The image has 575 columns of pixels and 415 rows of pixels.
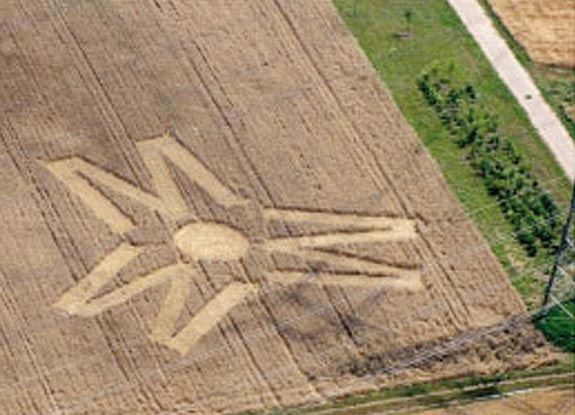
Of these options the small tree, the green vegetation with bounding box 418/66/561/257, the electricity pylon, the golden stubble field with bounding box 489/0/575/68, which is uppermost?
the small tree

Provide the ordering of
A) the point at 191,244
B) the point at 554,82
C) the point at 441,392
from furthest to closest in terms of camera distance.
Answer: the point at 554,82 → the point at 191,244 → the point at 441,392

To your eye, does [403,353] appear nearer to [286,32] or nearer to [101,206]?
[101,206]

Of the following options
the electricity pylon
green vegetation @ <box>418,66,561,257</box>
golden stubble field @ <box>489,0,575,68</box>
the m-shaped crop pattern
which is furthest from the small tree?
the electricity pylon

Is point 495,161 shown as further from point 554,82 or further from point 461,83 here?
point 554,82

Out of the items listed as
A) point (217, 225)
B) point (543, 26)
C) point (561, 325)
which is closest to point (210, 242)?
point (217, 225)

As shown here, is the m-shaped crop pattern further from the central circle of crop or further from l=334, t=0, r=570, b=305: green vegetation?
l=334, t=0, r=570, b=305: green vegetation
